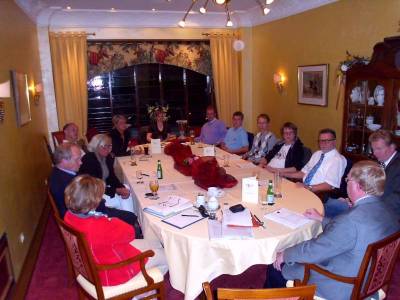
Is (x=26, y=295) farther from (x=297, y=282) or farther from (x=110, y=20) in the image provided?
(x=110, y=20)

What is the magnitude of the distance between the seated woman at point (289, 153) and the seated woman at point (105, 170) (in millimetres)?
1668

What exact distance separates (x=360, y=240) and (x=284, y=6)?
471 cm

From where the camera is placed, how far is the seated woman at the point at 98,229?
2.12 metres

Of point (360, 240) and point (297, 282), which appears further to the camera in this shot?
point (297, 282)

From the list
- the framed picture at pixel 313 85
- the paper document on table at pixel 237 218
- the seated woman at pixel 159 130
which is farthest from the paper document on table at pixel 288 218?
the seated woman at pixel 159 130

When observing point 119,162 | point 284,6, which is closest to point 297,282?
point 119,162

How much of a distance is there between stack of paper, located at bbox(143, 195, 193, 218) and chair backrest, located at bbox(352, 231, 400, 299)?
1.25 metres

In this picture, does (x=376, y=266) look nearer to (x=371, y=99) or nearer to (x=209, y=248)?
(x=209, y=248)

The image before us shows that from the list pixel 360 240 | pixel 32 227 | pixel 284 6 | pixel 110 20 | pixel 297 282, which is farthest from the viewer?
pixel 110 20

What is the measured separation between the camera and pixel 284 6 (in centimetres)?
561

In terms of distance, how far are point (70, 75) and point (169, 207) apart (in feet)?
14.5

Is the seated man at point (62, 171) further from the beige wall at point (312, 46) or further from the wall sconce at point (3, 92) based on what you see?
the beige wall at point (312, 46)

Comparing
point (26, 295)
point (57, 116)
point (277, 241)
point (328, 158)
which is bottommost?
point (26, 295)

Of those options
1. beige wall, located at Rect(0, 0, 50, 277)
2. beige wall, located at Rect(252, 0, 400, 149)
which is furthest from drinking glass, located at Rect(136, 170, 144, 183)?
beige wall, located at Rect(252, 0, 400, 149)
